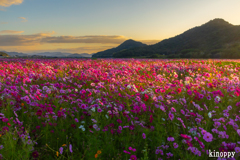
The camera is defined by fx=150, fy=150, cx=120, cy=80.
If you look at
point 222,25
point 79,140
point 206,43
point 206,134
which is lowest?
point 79,140

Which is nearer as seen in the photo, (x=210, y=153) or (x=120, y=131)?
(x=210, y=153)

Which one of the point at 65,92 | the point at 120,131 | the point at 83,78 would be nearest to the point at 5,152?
the point at 120,131

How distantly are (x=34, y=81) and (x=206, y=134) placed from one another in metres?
5.87

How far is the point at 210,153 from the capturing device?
2.14 m

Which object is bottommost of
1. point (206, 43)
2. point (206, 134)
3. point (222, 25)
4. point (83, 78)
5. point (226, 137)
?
point (226, 137)

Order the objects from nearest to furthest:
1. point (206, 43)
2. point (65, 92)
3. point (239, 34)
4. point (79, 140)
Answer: point (79, 140) < point (65, 92) < point (239, 34) < point (206, 43)

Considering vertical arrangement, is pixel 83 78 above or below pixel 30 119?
above

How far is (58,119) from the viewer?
308 cm

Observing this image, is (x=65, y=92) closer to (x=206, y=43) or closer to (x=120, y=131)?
(x=120, y=131)

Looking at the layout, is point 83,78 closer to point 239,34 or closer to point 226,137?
point 226,137

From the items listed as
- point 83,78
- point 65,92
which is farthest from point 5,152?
point 83,78

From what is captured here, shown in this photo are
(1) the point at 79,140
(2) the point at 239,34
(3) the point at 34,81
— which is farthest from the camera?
(2) the point at 239,34

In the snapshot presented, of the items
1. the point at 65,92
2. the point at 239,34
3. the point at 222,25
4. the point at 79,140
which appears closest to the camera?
the point at 79,140

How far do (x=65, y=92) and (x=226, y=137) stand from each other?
3.75 metres
